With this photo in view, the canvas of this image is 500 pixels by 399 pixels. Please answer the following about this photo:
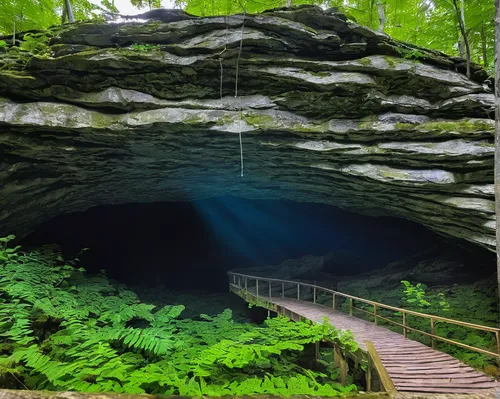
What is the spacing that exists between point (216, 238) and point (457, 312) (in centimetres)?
1518

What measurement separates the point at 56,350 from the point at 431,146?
8564 mm

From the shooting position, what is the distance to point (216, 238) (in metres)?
21.5

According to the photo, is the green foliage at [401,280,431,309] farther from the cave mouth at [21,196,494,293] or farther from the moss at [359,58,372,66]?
the moss at [359,58,372,66]

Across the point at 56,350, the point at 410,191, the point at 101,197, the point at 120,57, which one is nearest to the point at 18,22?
the point at 120,57

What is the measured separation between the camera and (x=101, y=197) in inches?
480

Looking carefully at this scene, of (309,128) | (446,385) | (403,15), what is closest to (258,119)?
(309,128)

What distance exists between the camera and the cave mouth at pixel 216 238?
16.7 metres

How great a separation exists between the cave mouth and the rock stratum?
8041 mm

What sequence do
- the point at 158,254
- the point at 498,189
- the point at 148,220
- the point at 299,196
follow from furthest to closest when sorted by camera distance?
1. the point at 158,254
2. the point at 148,220
3. the point at 299,196
4. the point at 498,189

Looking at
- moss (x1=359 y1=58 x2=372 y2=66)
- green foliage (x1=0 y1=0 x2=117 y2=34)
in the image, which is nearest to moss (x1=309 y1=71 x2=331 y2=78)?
moss (x1=359 y1=58 x2=372 y2=66)

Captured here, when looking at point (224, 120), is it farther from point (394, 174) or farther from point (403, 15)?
point (403, 15)

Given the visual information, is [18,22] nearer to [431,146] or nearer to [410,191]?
[431,146]

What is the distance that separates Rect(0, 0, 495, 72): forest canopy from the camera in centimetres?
729

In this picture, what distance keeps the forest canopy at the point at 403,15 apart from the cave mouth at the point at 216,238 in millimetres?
8891
